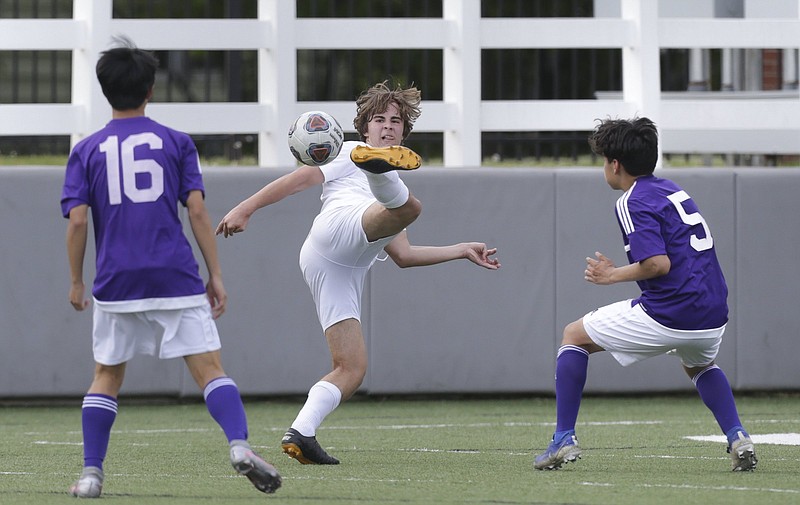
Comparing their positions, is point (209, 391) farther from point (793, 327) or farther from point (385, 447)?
point (793, 327)

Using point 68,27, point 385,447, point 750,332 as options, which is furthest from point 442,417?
point 68,27

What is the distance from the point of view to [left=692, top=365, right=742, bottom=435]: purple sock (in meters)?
5.88

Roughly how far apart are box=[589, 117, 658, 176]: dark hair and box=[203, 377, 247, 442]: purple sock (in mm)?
2066

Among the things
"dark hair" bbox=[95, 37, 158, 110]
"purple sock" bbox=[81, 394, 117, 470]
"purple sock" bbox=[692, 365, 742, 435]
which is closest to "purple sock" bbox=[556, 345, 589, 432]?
"purple sock" bbox=[692, 365, 742, 435]

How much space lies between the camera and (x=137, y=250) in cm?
491

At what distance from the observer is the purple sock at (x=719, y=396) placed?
5.88 metres

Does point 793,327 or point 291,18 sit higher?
point 291,18

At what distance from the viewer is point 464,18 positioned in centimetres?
1003

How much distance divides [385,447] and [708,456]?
1.68 meters

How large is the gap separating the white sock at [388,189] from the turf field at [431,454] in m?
1.18

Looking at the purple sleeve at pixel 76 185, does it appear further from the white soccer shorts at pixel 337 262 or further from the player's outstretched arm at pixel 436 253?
the player's outstretched arm at pixel 436 253

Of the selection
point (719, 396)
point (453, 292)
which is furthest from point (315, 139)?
point (453, 292)

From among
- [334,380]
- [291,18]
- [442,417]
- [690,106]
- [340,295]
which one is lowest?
[442,417]

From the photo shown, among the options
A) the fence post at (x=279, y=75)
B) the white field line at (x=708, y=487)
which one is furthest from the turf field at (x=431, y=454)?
the fence post at (x=279, y=75)
